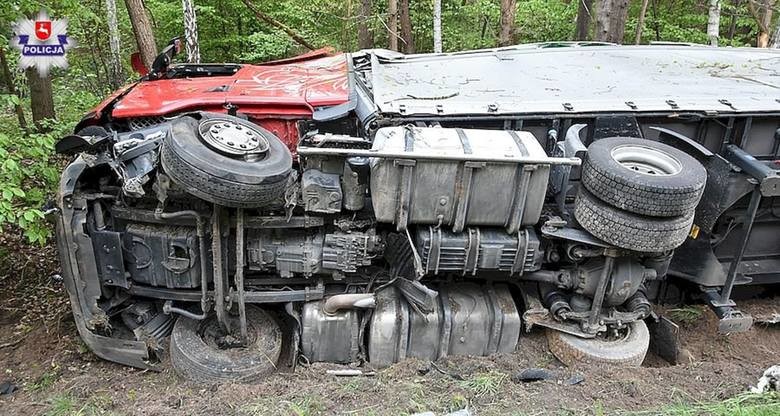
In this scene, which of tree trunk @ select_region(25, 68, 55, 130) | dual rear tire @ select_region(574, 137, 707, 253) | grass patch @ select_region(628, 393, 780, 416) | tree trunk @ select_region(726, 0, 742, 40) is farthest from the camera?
tree trunk @ select_region(726, 0, 742, 40)

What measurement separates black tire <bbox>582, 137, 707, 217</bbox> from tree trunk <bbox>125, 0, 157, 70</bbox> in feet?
20.4

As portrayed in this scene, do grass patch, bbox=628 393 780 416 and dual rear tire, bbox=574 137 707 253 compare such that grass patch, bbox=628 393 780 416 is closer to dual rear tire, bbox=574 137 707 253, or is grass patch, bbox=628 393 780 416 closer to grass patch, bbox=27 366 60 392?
dual rear tire, bbox=574 137 707 253

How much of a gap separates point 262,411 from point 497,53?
359cm

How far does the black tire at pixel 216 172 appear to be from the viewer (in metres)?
3.00

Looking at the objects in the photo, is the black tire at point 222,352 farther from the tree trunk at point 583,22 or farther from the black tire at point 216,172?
the tree trunk at point 583,22

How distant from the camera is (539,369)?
366cm

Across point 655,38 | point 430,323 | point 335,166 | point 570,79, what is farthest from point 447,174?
point 655,38

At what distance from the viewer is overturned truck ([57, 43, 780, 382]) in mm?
3328

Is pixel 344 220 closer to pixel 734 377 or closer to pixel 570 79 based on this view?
pixel 570 79

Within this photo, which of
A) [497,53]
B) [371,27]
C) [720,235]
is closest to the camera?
[720,235]

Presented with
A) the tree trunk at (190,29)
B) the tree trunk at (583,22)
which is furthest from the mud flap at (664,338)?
the tree trunk at (583,22)

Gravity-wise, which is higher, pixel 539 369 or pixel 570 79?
pixel 570 79

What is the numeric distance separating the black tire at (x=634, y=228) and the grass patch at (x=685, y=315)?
1335mm

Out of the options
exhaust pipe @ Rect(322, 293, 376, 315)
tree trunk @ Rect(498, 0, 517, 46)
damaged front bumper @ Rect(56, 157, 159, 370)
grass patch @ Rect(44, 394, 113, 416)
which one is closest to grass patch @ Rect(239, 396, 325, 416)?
exhaust pipe @ Rect(322, 293, 376, 315)
